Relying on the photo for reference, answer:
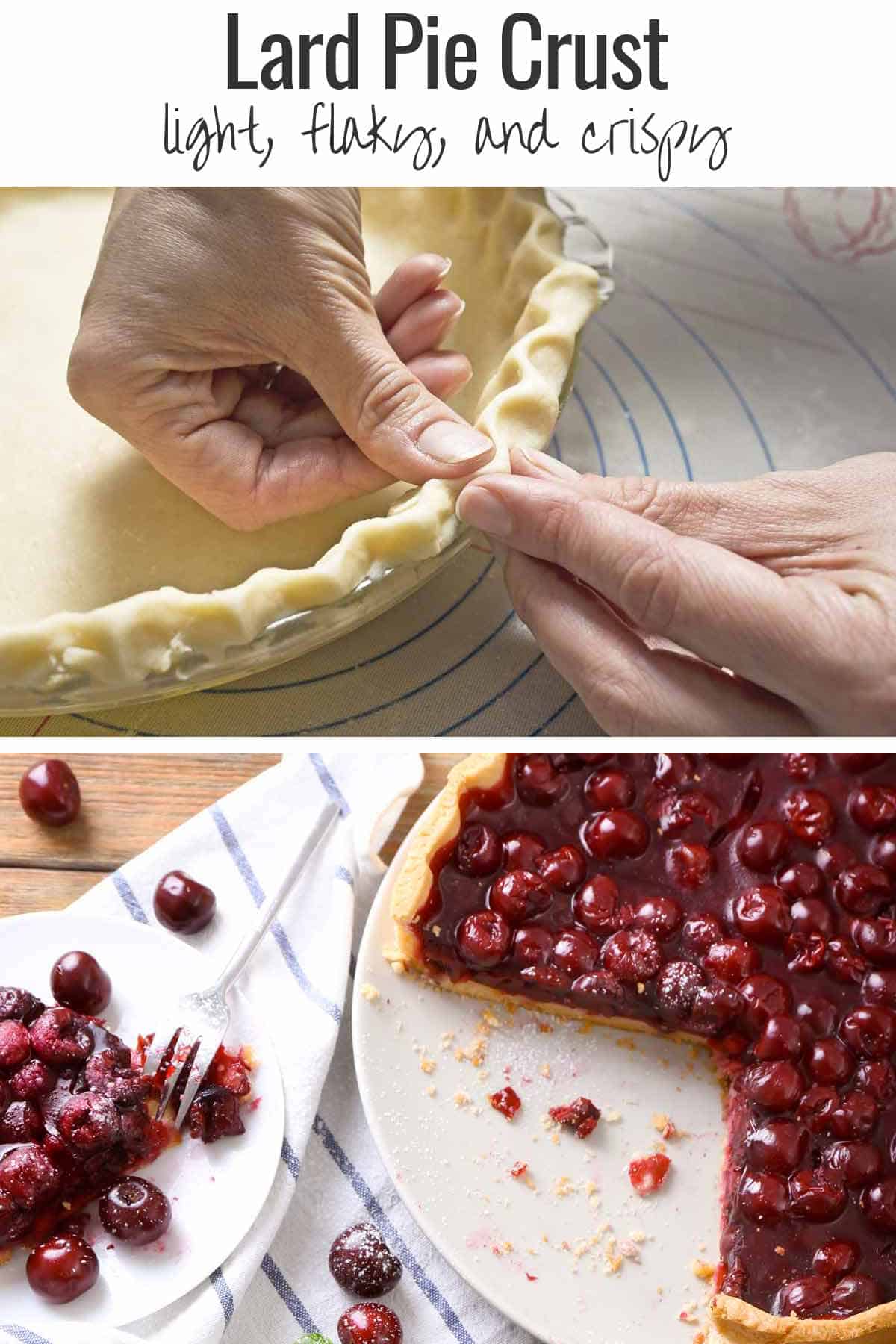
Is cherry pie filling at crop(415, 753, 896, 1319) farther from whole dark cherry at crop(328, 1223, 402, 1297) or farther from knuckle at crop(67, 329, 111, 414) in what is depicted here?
knuckle at crop(67, 329, 111, 414)

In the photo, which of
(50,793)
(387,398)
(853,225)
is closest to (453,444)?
A: (387,398)

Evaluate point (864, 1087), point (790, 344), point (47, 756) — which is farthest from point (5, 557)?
point (864, 1087)

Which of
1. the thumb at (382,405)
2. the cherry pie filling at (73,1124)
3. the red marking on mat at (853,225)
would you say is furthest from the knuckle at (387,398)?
the cherry pie filling at (73,1124)

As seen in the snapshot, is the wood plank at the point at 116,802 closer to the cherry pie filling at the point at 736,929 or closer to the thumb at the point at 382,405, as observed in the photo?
the cherry pie filling at the point at 736,929

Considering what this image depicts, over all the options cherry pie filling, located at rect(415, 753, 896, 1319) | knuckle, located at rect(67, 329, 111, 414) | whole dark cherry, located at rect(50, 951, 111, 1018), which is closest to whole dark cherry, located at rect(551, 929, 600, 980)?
cherry pie filling, located at rect(415, 753, 896, 1319)
